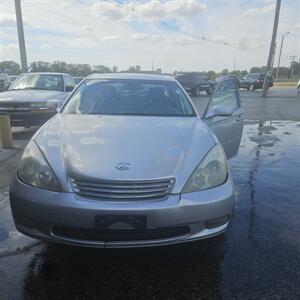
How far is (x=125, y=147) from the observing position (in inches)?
119

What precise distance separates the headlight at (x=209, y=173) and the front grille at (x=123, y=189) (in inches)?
A: 7.5

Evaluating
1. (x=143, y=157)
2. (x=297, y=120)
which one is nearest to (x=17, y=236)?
(x=143, y=157)

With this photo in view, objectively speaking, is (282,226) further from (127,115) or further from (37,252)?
(37,252)

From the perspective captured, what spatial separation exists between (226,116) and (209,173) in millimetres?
1941

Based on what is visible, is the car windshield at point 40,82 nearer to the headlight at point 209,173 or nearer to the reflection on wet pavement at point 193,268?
the reflection on wet pavement at point 193,268

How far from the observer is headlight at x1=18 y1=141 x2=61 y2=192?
9.10 ft

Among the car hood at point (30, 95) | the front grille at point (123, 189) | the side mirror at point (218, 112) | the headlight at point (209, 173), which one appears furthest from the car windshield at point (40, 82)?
the front grille at point (123, 189)

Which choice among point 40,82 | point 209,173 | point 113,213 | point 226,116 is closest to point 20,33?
point 40,82

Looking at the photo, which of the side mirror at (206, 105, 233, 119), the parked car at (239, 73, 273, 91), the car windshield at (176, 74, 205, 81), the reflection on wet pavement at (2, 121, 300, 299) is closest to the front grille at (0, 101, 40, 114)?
the side mirror at (206, 105, 233, 119)

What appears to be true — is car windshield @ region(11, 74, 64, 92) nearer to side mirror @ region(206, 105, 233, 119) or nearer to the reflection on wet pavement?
side mirror @ region(206, 105, 233, 119)

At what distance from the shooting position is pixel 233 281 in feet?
9.18

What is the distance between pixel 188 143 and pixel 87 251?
129 centimetres

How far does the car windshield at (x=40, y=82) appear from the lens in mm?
10305

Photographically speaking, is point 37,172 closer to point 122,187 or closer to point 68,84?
point 122,187
